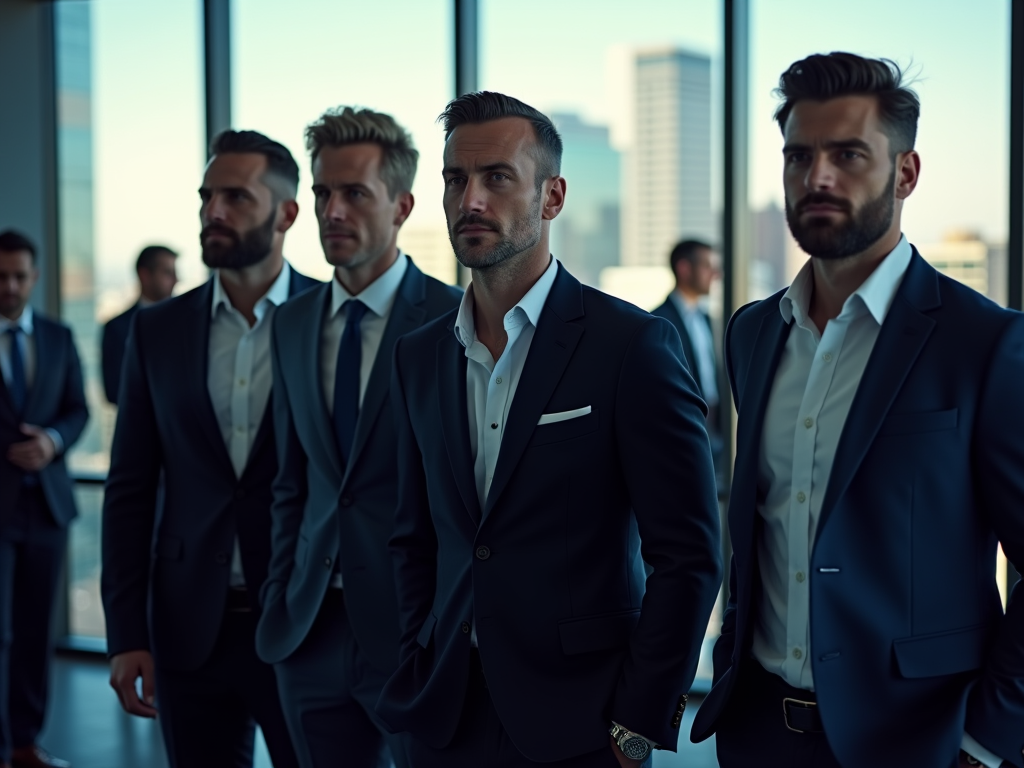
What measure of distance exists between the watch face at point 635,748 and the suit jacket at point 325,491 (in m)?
0.74

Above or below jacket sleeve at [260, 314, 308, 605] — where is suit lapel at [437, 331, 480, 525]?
above

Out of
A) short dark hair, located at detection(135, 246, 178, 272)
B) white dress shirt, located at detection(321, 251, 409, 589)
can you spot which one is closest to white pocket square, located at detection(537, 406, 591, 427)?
white dress shirt, located at detection(321, 251, 409, 589)

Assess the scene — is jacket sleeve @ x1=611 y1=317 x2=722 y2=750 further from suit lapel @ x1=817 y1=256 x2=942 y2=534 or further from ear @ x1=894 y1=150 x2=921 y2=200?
ear @ x1=894 y1=150 x2=921 y2=200

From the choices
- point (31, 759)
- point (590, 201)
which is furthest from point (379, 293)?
point (31, 759)

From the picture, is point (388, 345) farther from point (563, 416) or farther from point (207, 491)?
point (563, 416)

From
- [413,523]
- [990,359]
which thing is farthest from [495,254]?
[990,359]

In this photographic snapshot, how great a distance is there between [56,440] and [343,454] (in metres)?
2.29

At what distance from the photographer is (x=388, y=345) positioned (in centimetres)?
260

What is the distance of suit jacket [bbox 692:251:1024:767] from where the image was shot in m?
1.70

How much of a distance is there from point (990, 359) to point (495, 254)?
2.84 feet

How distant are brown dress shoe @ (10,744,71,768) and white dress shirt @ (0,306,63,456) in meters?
1.17

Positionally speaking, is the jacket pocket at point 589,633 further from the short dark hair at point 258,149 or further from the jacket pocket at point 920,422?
the short dark hair at point 258,149

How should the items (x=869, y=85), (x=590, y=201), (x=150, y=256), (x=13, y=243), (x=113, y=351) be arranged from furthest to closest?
(x=150, y=256), (x=113, y=351), (x=590, y=201), (x=13, y=243), (x=869, y=85)

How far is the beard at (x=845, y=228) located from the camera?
5.84ft
